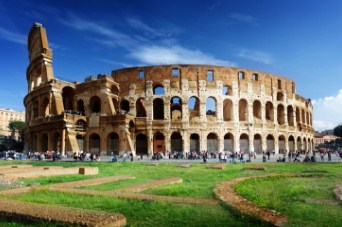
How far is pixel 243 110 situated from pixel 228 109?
1.93 m

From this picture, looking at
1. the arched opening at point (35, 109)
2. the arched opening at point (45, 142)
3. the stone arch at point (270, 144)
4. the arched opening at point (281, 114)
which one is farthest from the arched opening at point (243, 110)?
the arched opening at point (35, 109)

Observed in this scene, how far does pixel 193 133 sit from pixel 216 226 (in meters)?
30.6

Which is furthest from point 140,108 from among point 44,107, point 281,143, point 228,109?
point 281,143

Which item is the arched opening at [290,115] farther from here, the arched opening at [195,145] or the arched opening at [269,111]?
the arched opening at [195,145]

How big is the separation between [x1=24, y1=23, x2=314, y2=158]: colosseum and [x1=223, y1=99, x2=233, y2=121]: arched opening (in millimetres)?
84

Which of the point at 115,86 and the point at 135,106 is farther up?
the point at 115,86

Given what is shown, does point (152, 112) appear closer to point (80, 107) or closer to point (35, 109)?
point (80, 107)

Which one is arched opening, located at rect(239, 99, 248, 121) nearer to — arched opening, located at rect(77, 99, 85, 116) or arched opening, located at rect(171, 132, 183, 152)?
arched opening, located at rect(171, 132, 183, 152)

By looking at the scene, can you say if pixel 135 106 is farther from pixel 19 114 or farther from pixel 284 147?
pixel 19 114

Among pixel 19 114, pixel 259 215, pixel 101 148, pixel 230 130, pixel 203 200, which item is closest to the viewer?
pixel 259 215

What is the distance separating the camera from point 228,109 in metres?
38.7

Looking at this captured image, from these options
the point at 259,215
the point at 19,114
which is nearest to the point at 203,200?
the point at 259,215

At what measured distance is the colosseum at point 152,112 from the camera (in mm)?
33562

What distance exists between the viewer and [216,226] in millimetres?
5074
